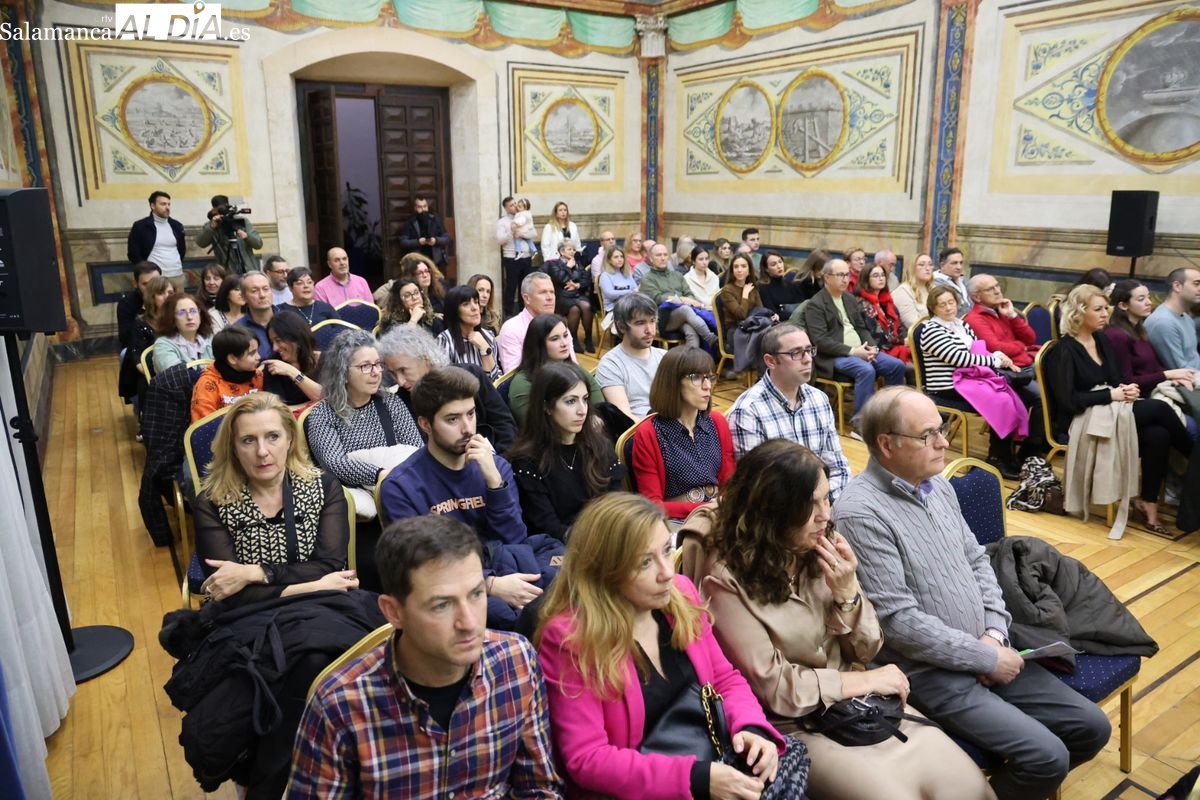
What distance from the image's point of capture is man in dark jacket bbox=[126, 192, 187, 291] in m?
7.18

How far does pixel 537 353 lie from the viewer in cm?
357

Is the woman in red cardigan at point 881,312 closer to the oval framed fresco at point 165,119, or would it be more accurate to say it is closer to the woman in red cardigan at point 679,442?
the woman in red cardigan at point 679,442

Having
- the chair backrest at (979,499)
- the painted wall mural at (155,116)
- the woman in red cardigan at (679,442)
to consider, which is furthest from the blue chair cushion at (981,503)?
the painted wall mural at (155,116)

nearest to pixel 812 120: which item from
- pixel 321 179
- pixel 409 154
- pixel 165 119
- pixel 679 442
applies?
pixel 409 154

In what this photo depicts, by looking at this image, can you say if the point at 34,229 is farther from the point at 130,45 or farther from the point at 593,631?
the point at 130,45

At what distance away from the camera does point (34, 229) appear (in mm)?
2508

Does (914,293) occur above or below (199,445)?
above

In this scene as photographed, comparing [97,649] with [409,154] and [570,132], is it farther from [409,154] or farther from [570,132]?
[570,132]

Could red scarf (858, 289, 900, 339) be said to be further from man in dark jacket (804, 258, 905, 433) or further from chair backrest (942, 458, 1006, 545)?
chair backrest (942, 458, 1006, 545)

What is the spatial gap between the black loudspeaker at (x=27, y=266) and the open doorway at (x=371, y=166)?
627 cm

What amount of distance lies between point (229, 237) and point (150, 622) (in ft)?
16.2

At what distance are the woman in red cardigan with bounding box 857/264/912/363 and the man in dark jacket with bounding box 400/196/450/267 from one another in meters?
4.92

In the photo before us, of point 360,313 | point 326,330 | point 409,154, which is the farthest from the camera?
point 409,154

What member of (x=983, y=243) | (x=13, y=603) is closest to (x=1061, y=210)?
(x=983, y=243)
